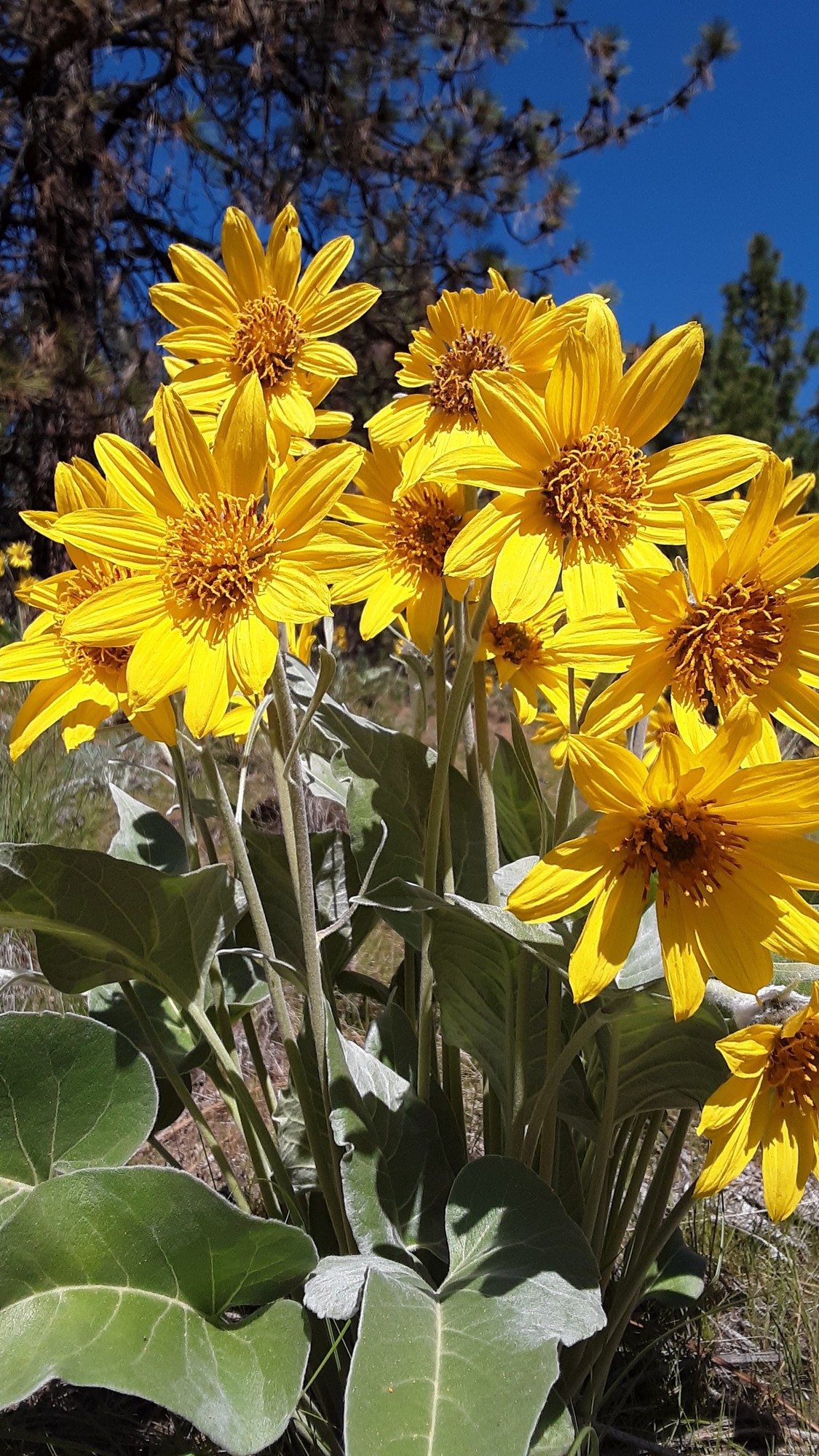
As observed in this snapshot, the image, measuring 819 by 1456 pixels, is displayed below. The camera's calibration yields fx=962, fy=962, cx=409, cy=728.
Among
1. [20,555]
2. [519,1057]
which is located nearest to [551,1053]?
[519,1057]

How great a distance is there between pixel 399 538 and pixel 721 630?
0.41m

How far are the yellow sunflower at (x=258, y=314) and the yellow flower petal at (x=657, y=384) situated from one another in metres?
0.30

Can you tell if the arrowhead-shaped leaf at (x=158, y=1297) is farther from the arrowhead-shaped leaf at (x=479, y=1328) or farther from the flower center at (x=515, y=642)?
the flower center at (x=515, y=642)

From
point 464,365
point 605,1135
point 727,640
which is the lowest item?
point 605,1135

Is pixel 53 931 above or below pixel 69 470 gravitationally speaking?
below

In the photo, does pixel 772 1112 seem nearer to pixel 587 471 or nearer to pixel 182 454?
pixel 587 471

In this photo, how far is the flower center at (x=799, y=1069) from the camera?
78 centimetres

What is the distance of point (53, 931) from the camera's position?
3.08ft

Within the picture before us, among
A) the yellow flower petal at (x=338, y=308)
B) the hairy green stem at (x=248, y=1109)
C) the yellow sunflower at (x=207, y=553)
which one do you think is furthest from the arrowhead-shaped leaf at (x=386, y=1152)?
the yellow flower petal at (x=338, y=308)

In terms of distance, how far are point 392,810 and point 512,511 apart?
1.45ft

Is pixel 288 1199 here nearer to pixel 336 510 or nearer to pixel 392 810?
pixel 392 810

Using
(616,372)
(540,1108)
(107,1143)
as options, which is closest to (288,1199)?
(107,1143)

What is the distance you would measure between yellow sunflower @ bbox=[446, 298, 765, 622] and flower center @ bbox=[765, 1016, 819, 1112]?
386mm

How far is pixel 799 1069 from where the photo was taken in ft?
2.58
